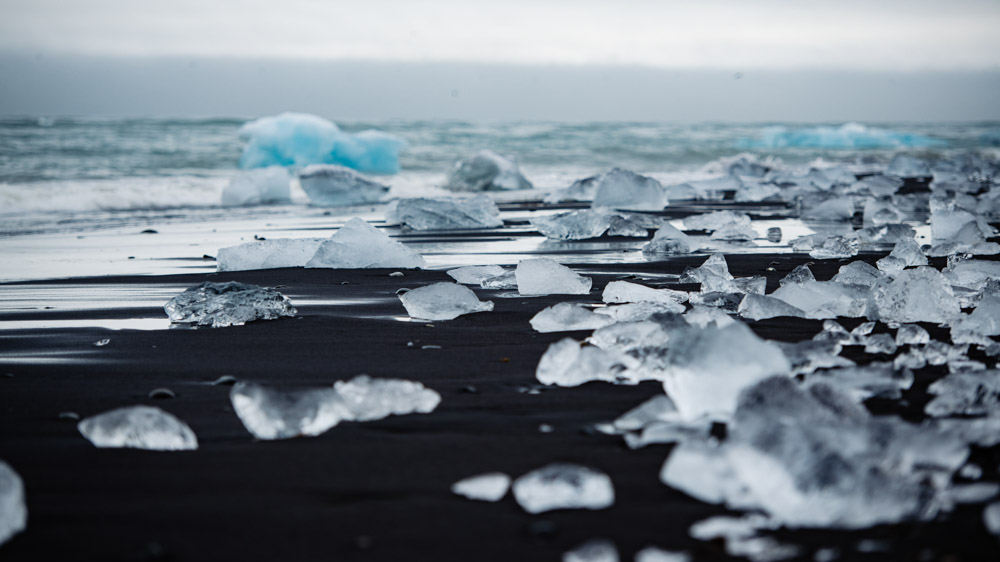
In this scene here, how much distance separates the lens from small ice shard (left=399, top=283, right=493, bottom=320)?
8.96ft

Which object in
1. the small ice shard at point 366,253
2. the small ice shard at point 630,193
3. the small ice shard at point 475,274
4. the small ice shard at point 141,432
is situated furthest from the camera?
the small ice shard at point 630,193

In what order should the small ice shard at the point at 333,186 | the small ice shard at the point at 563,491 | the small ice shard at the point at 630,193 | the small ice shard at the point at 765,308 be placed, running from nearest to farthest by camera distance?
the small ice shard at the point at 563,491, the small ice shard at the point at 765,308, the small ice shard at the point at 630,193, the small ice shard at the point at 333,186

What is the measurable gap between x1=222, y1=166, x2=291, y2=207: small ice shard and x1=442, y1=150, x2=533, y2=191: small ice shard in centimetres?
217

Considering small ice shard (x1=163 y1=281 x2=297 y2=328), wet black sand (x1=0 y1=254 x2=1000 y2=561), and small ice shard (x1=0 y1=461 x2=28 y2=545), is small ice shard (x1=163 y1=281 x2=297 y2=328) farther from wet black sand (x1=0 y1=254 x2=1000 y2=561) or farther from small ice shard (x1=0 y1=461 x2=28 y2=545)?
small ice shard (x1=0 y1=461 x2=28 y2=545)

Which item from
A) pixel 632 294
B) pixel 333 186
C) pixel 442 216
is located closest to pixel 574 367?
pixel 632 294

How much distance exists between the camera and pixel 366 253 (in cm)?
391

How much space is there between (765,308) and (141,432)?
1831 mm

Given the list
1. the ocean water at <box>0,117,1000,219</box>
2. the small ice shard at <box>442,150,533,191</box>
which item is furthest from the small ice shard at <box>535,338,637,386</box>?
the small ice shard at <box>442,150,533,191</box>

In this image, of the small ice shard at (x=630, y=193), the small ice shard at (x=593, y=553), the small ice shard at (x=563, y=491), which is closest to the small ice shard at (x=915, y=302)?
the small ice shard at (x=563, y=491)

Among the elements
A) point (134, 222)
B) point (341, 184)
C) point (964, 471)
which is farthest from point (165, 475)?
point (341, 184)

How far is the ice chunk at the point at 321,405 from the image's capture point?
63.7 inches

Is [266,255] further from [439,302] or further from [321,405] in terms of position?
[321,405]

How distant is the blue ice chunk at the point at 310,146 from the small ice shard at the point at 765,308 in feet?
39.3

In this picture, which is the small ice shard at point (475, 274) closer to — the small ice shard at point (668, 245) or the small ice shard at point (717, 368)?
the small ice shard at point (668, 245)
